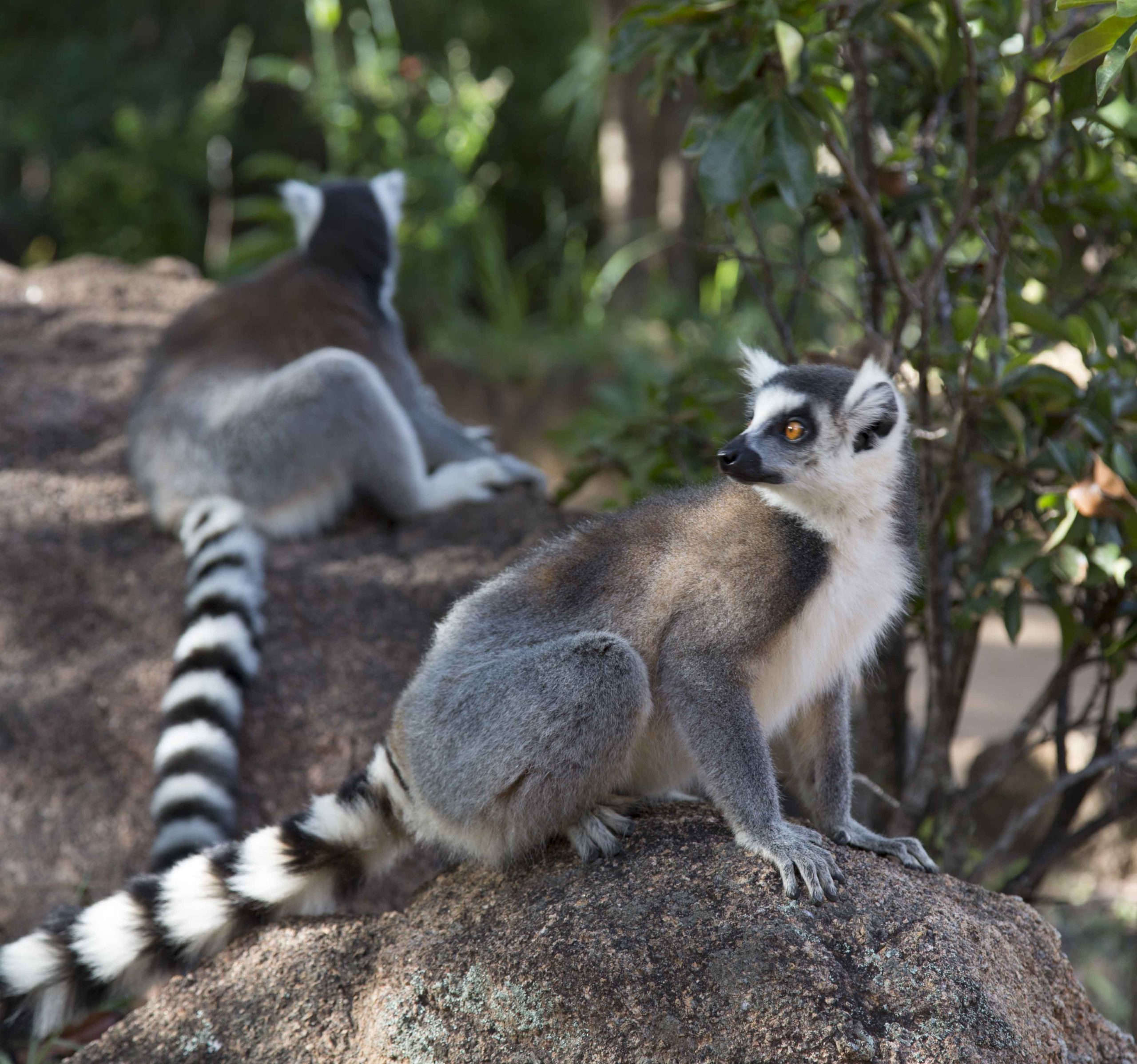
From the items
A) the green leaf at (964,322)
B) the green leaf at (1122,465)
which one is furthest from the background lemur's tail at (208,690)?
the green leaf at (1122,465)

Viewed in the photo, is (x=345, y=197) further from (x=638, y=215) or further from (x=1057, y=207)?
(x=638, y=215)

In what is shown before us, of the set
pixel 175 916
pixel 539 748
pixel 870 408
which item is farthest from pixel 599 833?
pixel 870 408

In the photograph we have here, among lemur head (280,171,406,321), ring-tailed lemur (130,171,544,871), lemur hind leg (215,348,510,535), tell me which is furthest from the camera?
lemur head (280,171,406,321)

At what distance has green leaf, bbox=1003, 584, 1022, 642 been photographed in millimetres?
3389

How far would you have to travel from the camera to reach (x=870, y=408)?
266 centimetres

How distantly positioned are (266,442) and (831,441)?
315 cm

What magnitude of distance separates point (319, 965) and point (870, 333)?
2.34 m

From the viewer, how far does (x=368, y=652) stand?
14.2 ft

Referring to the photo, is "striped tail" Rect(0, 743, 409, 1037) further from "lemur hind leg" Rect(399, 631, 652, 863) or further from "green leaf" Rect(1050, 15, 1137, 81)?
"green leaf" Rect(1050, 15, 1137, 81)

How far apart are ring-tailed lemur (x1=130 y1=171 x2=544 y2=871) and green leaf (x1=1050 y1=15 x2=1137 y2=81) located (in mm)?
3054

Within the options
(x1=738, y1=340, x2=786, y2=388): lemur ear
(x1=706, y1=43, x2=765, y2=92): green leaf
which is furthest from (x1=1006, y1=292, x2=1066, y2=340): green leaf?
(x1=706, y1=43, x2=765, y2=92): green leaf

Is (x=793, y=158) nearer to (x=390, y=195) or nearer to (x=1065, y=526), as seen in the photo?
(x=1065, y=526)

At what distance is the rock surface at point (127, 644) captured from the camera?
3947mm

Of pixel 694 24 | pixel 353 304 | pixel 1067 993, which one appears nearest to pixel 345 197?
pixel 353 304
